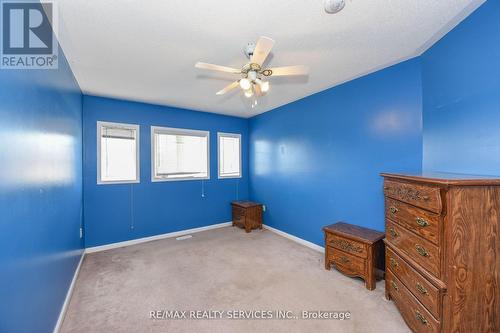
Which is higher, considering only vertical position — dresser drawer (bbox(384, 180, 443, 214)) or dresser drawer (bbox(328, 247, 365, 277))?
dresser drawer (bbox(384, 180, 443, 214))

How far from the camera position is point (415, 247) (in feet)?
5.32

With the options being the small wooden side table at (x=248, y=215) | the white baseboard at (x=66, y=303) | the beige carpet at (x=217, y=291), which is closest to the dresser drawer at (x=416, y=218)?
the beige carpet at (x=217, y=291)

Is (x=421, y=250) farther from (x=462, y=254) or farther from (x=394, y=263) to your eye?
(x=394, y=263)

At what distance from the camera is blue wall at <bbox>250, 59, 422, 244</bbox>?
234 cm

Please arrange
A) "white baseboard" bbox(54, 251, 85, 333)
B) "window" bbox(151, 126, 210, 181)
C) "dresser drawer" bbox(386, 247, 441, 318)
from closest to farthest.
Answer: "dresser drawer" bbox(386, 247, 441, 318), "white baseboard" bbox(54, 251, 85, 333), "window" bbox(151, 126, 210, 181)

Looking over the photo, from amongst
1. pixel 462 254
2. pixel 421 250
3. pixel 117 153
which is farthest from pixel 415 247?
pixel 117 153

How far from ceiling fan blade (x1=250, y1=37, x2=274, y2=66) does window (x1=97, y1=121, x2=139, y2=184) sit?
115 inches

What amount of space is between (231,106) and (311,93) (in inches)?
60.3

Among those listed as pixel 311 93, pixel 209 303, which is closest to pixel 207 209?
pixel 209 303

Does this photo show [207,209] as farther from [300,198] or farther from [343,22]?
[343,22]

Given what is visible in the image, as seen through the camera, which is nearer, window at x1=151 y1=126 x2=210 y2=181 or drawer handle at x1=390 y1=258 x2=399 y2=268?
drawer handle at x1=390 y1=258 x2=399 y2=268

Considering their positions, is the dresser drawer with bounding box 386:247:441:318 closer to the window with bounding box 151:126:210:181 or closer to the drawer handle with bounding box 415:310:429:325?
the drawer handle with bounding box 415:310:429:325

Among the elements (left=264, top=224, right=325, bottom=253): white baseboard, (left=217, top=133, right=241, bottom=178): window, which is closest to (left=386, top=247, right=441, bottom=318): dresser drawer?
(left=264, top=224, right=325, bottom=253): white baseboard

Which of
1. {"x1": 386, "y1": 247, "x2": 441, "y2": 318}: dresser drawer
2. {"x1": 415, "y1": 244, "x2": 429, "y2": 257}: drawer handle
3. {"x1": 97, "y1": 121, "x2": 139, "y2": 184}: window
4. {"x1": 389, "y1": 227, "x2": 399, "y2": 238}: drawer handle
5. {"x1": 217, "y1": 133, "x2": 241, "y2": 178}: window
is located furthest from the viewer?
{"x1": 217, "y1": 133, "x2": 241, "y2": 178}: window
